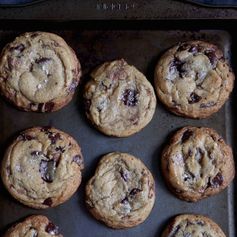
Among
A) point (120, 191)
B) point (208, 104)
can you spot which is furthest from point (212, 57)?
point (120, 191)

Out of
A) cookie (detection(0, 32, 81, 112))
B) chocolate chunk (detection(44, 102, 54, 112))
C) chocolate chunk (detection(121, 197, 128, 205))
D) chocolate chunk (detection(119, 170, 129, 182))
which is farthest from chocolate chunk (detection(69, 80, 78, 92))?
chocolate chunk (detection(121, 197, 128, 205))

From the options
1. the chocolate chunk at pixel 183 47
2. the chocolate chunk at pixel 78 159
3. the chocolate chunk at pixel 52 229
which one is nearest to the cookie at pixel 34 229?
the chocolate chunk at pixel 52 229

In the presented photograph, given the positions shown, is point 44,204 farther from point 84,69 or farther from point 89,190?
point 84,69

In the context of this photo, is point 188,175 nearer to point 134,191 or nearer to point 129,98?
point 134,191

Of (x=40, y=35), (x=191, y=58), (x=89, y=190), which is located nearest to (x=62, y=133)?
(x=89, y=190)

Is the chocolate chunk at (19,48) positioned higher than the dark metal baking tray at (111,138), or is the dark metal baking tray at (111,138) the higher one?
the chocolate chunk at (19,48)

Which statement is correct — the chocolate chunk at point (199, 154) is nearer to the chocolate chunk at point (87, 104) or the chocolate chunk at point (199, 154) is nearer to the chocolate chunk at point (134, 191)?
the chocolate chunk at point (134, 191)
